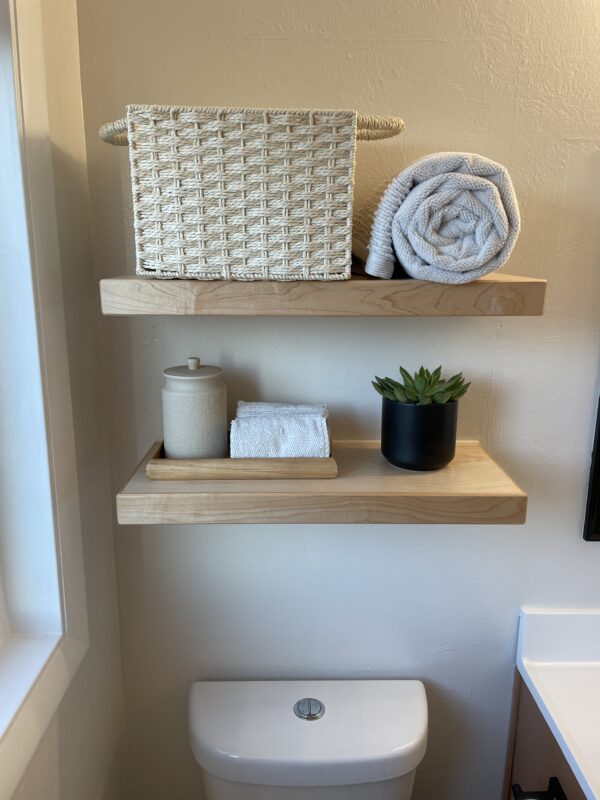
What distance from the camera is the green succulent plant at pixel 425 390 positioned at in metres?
0.93

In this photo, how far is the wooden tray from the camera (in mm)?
906

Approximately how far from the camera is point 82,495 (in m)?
0.98

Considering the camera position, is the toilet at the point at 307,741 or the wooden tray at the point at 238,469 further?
the toilet at the point at 307,741

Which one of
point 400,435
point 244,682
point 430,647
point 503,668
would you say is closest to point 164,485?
point 400,435

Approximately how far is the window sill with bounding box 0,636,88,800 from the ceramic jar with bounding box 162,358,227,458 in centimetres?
32

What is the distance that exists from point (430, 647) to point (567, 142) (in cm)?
91

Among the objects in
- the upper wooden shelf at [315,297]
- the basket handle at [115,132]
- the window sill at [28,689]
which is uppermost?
the basket handle at [115,132]

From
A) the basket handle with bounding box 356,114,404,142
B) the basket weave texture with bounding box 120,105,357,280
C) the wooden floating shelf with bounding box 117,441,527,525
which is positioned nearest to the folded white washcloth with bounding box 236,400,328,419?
the wooden floating shelf with bounding box 117,441,527,525

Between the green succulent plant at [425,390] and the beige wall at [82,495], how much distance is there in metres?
0.48

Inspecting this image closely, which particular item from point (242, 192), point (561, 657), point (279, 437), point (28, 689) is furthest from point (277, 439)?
point (561, 657)

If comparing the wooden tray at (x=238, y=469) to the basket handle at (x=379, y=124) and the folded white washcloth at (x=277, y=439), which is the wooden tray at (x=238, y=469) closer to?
the folded white washcloth at (x=277, y=439)

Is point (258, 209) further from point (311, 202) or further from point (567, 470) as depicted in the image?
point (567, 470)

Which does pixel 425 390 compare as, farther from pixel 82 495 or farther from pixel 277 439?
pixel 82 495

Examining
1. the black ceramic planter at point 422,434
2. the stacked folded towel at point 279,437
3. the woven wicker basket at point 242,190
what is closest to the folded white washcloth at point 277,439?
the stacked folded towel at point 279,437
